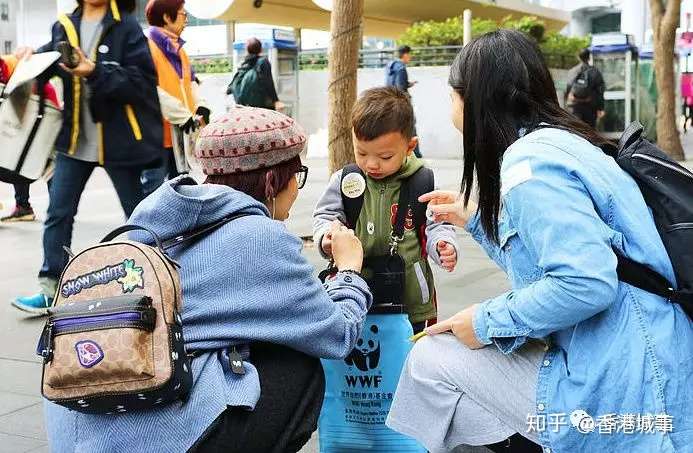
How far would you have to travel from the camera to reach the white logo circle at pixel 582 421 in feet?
7.82

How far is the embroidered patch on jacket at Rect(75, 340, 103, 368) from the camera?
218 centimetres

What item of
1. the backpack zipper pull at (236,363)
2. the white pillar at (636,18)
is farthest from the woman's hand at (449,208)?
the white pillar at (636,18)

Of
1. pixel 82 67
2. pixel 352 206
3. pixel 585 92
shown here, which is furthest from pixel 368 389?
pixel 585 92

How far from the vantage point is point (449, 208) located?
10.00ft

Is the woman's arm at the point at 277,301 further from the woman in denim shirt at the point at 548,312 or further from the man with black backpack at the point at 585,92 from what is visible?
the man with black backpack at the point at 585,92

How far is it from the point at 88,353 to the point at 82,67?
313 centimetres

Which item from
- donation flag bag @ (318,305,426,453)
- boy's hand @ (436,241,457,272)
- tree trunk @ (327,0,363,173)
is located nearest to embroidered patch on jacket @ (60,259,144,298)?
donation flag bag @ (318,305,426,453)

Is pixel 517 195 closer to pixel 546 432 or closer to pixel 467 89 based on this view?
pixel 467 89

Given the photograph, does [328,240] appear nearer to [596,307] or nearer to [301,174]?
[301,174]

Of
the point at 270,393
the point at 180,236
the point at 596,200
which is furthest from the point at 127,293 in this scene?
the point at 596,200

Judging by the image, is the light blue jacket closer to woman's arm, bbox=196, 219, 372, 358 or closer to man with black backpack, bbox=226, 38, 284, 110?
woman's arm, bbox=196, 219, 372, 358

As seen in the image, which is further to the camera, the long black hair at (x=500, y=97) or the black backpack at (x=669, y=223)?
the long black hair at (x=500, y=97)

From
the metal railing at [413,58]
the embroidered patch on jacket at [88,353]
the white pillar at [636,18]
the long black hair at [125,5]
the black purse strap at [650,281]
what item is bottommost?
the embroidered patch on jacket at [88,353]

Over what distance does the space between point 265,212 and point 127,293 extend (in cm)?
54
